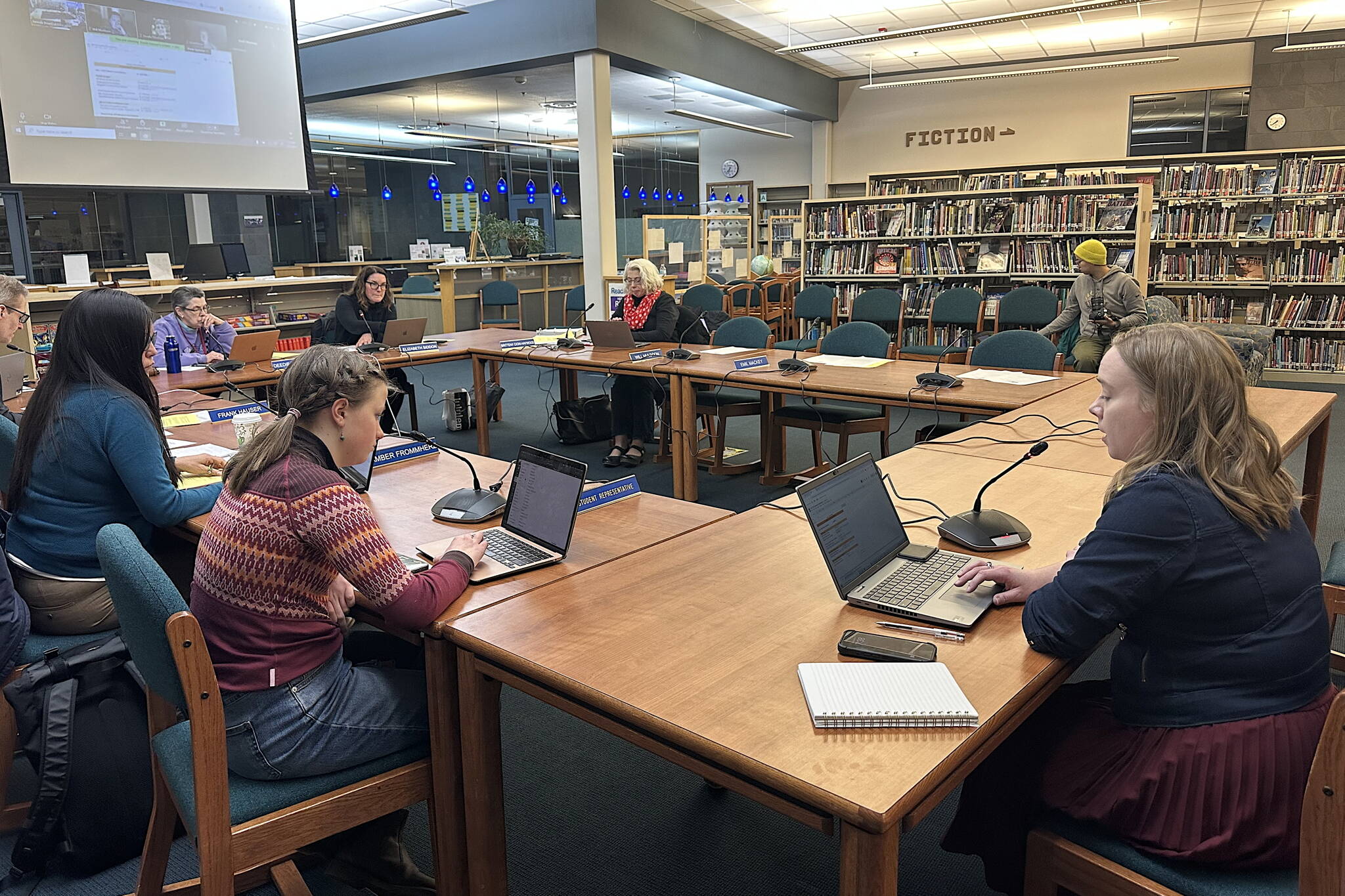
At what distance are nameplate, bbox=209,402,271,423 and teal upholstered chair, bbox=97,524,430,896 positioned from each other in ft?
6.90

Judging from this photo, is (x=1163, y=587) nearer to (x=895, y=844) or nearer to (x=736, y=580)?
(x=895, y=844)

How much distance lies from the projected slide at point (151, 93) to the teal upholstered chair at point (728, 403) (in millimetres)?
3467

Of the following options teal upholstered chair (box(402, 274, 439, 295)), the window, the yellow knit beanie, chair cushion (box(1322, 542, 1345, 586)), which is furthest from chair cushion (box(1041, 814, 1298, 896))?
teal upholstered chair (box(402, 274, 439, 295))

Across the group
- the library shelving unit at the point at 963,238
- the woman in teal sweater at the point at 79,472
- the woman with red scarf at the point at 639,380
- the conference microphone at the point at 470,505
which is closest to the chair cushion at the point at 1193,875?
the conference microphone at the point at 470,505

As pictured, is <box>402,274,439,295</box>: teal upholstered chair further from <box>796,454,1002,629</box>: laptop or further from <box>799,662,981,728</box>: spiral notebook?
<box>799,662,981,728</box>: spiral notebook

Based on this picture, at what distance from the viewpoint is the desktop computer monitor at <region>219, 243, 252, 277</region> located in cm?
909

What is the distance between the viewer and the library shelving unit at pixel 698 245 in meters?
10.6

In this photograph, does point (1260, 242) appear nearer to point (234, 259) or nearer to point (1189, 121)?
point (1189, 121)

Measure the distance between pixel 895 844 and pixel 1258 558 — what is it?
0.72m

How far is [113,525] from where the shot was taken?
1554mm

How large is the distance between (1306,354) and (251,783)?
31.2ft

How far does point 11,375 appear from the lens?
4.04m

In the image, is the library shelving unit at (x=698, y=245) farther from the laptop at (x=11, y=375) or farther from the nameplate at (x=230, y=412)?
the nameplate at (x=230, y=412)

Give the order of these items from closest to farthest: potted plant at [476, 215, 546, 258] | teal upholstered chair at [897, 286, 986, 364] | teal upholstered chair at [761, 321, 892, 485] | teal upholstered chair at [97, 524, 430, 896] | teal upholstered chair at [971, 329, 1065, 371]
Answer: teal upholstered chair at [97, 524, 430, 896] → teal upholstered chair at [971, 329, 1065, 371] → teal upholstered chair at [761, 321, 892, 485] → teal upholstered chair at [897, 286, 986, 364] → potted plant at [476, 215, 546, 258]
